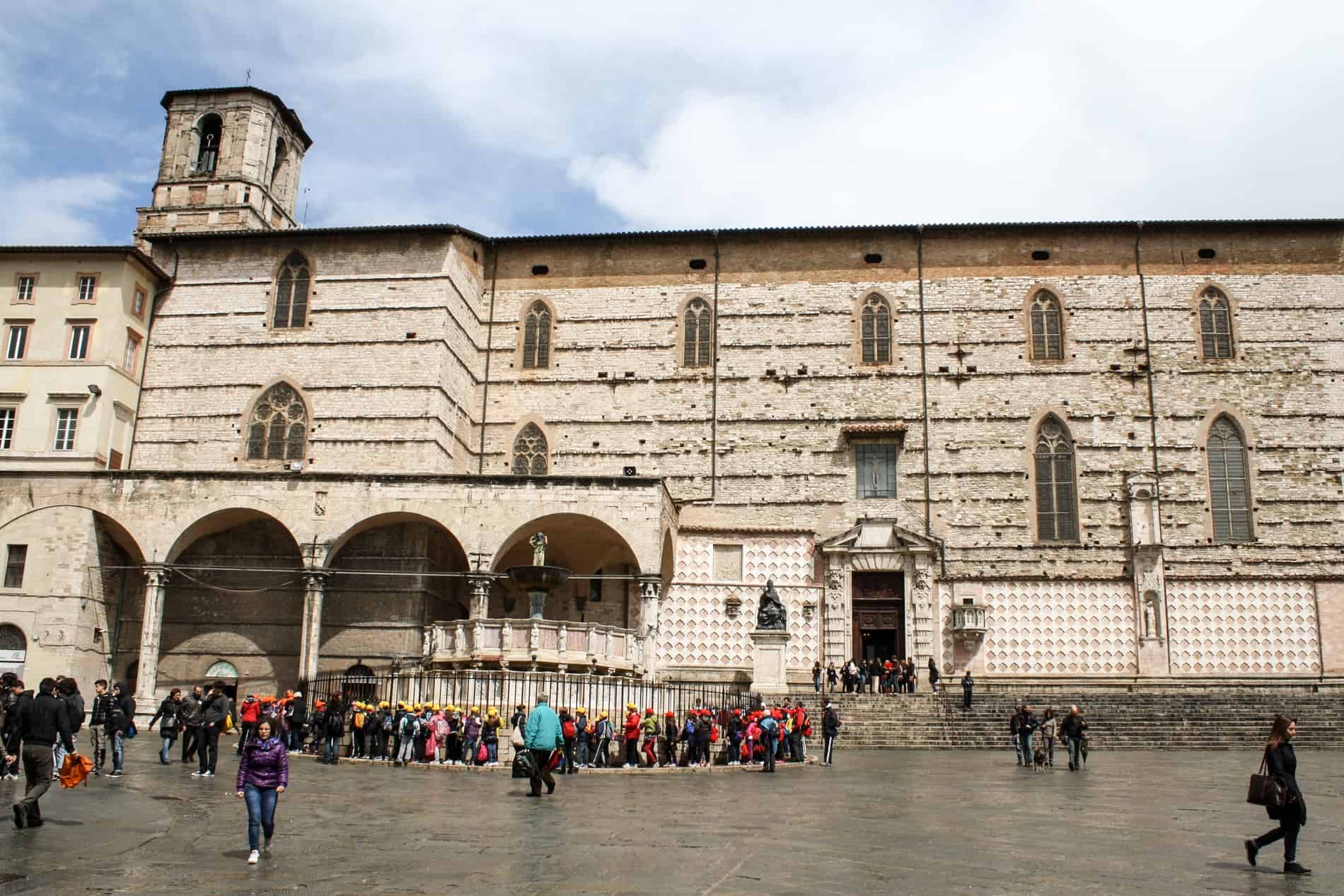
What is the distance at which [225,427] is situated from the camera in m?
34.7

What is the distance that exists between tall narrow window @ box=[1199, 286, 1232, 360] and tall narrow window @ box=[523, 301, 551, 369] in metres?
18.1

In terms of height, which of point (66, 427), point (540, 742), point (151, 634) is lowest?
point (540, 742)

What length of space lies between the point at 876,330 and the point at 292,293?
16569mm

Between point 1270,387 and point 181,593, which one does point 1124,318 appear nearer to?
point 1270,387

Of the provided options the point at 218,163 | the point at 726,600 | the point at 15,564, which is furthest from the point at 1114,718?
the point at 218,163

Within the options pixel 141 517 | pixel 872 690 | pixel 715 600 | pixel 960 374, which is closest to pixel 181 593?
pixel 141 517

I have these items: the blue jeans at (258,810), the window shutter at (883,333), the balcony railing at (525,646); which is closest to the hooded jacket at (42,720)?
the blue jeans at (258,810)

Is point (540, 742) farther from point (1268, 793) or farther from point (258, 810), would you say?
point (1268, 793)

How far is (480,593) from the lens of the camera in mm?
29656

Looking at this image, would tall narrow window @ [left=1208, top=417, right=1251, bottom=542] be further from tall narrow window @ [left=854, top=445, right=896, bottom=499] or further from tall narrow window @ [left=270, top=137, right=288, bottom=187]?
tall narrow window @ [left=270, top=137, right=288, bottom=187]

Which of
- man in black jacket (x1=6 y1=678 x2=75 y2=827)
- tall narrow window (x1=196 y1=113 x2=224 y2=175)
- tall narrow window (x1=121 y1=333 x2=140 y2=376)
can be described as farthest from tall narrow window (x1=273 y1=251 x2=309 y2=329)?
man in black jacket (x1=6 y1=678 x2=75 y2=827)

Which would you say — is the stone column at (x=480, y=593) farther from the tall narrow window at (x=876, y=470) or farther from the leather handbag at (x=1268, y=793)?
the leather handbag at (x=1268, y=793)

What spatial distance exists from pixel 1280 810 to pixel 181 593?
28241 millimetres

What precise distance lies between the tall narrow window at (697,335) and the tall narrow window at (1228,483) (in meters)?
13.7
